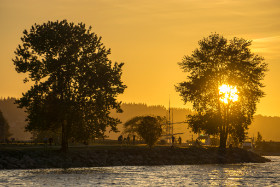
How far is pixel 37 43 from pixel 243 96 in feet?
122

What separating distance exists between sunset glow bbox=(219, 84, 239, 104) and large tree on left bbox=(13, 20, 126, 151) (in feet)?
83.0

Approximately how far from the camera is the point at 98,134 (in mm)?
80000

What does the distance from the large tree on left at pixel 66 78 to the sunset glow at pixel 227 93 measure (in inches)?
996

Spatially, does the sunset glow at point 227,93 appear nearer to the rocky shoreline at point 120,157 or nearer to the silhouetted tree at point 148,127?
the rocky shoreline at point 120,157

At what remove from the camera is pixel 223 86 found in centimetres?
9906

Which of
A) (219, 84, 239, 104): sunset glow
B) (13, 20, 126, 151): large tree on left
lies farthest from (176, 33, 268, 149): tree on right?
(13, 20, 126, 151): large tree on left

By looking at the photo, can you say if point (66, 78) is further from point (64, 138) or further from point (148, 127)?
point (148, 127)

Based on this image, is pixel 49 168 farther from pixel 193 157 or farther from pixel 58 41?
pixel 193 157

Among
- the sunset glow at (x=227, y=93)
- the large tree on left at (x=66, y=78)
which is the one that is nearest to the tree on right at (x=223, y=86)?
the sunset glow at (x=227, y=93)

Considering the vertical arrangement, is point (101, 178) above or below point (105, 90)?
below

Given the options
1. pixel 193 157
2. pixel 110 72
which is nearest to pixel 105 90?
pixel 110 72

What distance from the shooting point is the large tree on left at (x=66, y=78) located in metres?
78.1

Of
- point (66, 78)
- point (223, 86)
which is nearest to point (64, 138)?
point (66, 78)

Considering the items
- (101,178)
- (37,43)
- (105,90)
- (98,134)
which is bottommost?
(101,178)
